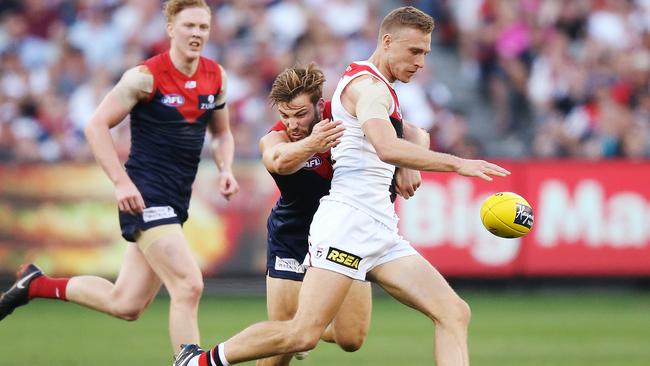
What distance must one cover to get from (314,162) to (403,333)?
498cm

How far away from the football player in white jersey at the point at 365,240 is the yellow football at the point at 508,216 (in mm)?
487

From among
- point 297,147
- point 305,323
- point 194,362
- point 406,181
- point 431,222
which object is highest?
point 431,222

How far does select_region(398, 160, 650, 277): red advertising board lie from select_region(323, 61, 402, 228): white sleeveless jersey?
805cm

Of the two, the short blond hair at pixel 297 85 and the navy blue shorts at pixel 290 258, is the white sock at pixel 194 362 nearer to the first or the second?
the navy blue shorts at pixel 290 258

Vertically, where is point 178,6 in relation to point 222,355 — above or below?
above

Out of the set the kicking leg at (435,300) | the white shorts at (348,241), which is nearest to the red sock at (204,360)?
the white shorts at (348,241)

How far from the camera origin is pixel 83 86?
57.4 feet

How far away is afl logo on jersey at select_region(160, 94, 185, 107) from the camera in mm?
9117

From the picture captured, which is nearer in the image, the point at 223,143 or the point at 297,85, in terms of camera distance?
the point at 297,85

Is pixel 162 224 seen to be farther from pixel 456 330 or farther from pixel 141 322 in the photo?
pixel 141 322

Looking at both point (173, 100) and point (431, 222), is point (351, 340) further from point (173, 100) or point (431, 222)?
point (431, 222)

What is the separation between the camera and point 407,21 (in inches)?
301

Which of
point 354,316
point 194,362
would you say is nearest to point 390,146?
point 354,316

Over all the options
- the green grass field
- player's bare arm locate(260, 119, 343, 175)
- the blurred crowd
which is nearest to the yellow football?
player's bare arm locate(260, 119, 343, 175)
